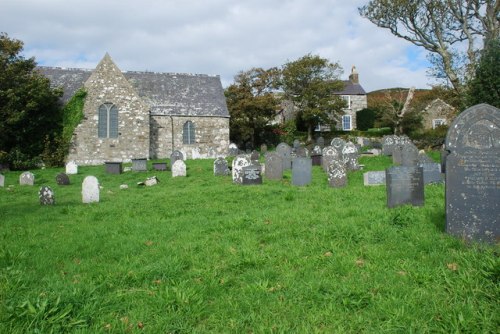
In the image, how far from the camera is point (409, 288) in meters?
4.23

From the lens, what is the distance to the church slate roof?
30.0 metres

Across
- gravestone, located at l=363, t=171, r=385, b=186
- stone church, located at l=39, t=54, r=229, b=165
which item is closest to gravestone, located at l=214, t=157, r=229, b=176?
gravestone, located at l=363, t=171, r=385, b=186

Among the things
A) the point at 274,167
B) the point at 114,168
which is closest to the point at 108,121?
the point at 114,168

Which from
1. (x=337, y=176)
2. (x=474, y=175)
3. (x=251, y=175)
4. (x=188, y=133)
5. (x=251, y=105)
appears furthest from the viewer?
(x=251, y=105)

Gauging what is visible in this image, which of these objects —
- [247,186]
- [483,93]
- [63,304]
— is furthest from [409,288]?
[483,93]

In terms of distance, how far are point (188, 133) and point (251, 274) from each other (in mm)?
27162

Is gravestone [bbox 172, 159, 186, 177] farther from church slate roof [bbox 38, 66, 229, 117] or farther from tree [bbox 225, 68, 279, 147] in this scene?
tree [bbox 225, 68, 279, 147]

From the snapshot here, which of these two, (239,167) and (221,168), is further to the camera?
(221,168)

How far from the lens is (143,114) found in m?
28.2

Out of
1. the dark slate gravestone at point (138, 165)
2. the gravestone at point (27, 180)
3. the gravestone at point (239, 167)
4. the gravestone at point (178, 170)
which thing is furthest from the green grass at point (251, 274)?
the dark slate gravestone at point (138, 165)

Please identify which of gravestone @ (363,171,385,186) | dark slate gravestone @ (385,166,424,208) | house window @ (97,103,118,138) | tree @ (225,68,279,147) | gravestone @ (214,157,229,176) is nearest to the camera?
dark slate gravestone @ (385,166,424,208)

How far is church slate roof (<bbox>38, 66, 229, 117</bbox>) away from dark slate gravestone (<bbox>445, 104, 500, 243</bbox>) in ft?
88.0

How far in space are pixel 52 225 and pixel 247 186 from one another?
646 cm

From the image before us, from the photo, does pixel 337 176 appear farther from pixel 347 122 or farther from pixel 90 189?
pixel 347 122
